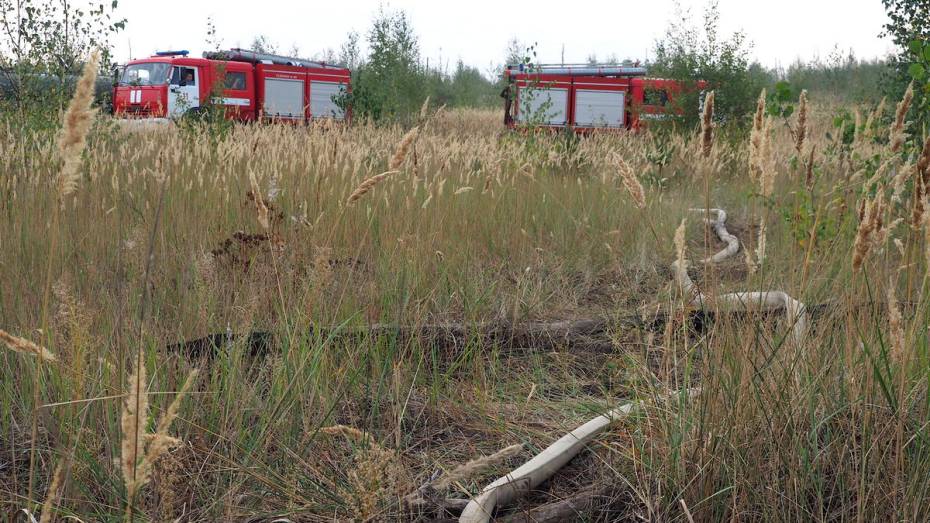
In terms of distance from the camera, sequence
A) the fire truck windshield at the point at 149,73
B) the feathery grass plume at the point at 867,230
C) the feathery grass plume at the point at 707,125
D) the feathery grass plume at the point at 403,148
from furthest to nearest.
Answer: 1. the fire truck windshield at the point at 149,73
2. the feathery grass plume at the point at 403,148
3. the feathery grass plume at the point at 707,125
4. the feathery grass plume at the point at 867,230

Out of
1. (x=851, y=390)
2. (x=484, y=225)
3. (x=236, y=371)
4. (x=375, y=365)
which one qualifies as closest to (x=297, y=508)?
(x=236, y=371)

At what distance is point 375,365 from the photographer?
8.80 ft

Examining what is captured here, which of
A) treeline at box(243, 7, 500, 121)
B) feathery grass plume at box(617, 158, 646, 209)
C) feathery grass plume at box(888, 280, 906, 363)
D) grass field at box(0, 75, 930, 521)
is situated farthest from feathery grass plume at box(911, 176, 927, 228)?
treeline at box(243, 7, 500, 121)

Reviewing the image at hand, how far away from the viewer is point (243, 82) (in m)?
20.5

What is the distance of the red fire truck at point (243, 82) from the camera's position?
18750 millimetres

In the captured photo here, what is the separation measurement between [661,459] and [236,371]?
44.7 inches

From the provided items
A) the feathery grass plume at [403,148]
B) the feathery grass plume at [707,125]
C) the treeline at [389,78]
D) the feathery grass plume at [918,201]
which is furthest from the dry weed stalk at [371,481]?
the treeline at [389,78]

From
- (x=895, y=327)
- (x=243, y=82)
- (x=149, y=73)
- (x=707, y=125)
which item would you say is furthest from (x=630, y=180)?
(x=243, y=82)

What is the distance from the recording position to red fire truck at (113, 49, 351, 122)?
1875cm

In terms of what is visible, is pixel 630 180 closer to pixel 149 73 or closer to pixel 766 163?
pixel 766 163

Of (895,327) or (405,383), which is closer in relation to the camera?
(895,327)

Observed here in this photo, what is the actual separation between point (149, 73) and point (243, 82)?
222 centimetres

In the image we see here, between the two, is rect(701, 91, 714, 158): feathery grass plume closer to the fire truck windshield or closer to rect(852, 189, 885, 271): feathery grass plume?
rect(852, 189, 885, 271): feathery grass plume

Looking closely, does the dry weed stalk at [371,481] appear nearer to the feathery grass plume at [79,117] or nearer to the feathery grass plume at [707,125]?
the feathery grass plume at [79,117]
